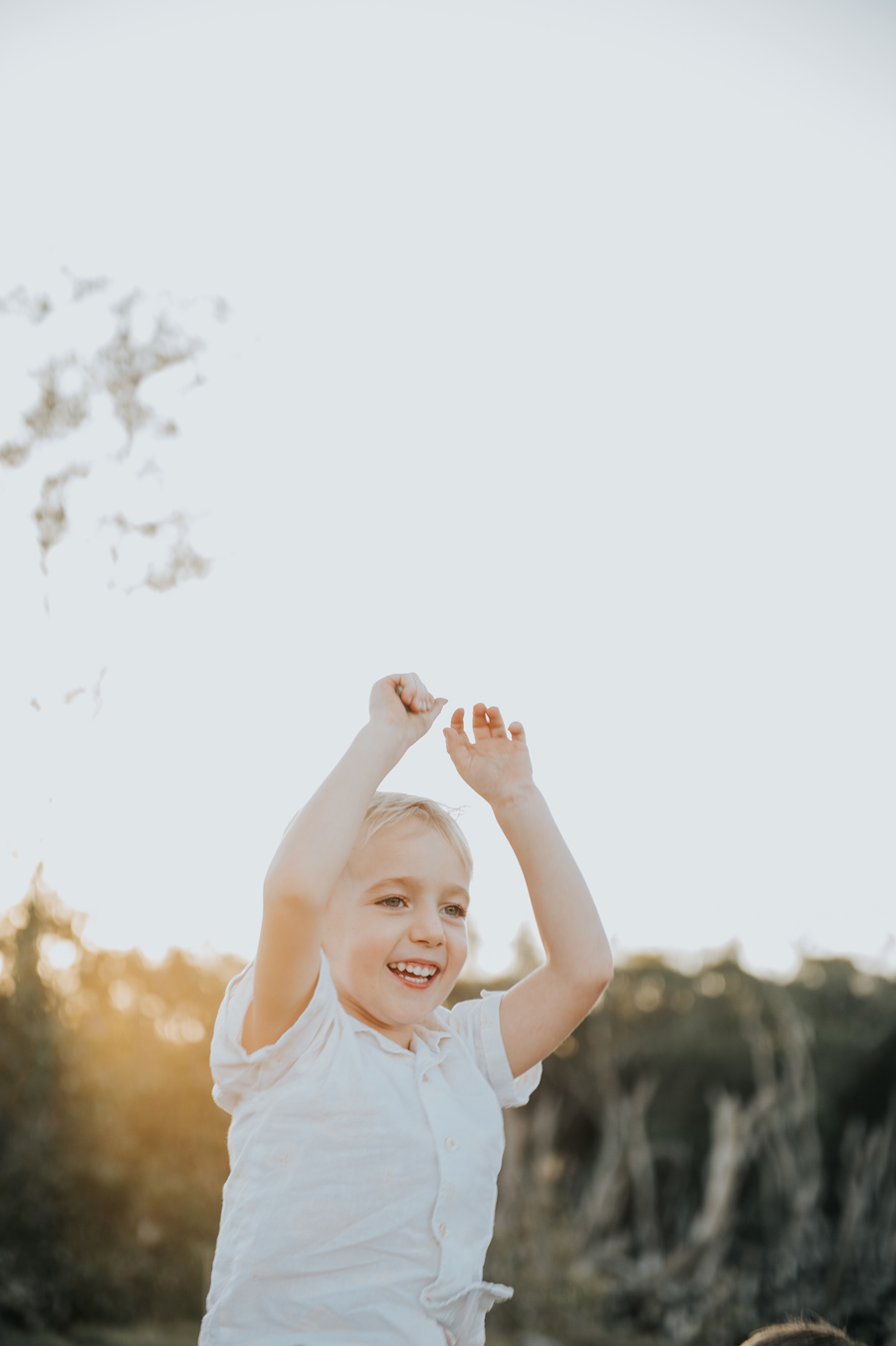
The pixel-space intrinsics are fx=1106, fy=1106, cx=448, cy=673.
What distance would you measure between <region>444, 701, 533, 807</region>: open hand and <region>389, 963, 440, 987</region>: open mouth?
350 millimetres

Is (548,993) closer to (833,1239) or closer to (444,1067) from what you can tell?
(444,1067)

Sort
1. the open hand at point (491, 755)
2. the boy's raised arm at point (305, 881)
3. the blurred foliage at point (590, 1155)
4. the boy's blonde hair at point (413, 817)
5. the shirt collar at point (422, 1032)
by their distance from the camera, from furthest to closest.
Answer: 1. the blurred foliage at point (590, 1155)
2. the open hand at point (491, 755)
3. the boy's blonde hair at point (413, 817)
4. the shirt collar at point (422, 1032)
5. the boy's raised arm at point (305, 881)

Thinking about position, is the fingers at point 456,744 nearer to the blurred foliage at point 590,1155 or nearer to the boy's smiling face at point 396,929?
the boy's smiling face at point 396,929

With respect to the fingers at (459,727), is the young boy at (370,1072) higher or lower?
lower

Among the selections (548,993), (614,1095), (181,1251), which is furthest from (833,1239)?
(548,993)

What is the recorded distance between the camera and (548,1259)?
6359mm

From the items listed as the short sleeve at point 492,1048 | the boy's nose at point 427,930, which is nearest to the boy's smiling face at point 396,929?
the boy's nose at point 427,930

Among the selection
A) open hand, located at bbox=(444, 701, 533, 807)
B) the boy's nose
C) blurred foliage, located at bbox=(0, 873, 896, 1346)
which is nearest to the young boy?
the boy's nose

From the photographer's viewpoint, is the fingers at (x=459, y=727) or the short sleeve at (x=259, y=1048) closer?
the short sleeve at (x=259, y=1048)

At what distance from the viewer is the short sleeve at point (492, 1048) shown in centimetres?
202

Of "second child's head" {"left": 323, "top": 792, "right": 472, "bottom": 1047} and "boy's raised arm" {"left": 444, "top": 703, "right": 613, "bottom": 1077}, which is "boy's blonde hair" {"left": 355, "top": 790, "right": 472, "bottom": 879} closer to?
"second child's head" {"left": 323, "top": 792, "right": 472, "bottom": 1047}

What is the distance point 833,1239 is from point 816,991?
2.61m

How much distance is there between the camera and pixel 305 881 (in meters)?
1.62

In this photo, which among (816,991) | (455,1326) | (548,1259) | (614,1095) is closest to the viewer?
(455,1326)
